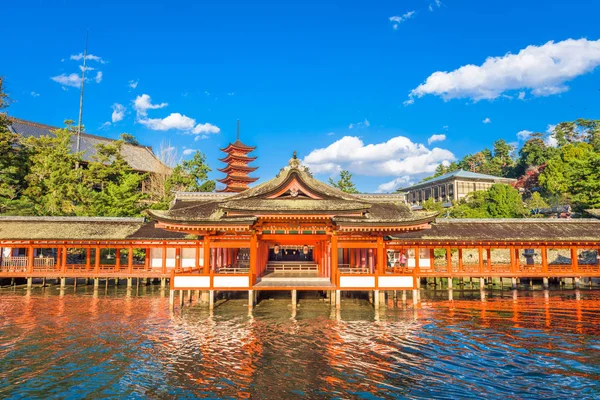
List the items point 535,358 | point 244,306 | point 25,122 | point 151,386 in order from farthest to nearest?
point 25,122 < point 244,306 < point 535,358 < point 151,386

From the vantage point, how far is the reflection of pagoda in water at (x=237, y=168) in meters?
62.9

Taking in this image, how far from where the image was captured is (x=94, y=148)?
66.2 m

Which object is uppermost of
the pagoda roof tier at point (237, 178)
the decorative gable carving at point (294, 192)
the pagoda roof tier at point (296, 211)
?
the pagoda roof tier at point (237, 178)

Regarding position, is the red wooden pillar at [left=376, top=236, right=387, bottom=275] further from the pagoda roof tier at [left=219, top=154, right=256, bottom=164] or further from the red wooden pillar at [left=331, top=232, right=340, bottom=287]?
the pagoda roof tier at [left=219, top=154, right=256, bottom=164]

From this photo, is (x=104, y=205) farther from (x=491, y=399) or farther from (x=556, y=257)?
(x=556, y=257)

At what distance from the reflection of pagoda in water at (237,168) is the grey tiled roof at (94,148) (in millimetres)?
11888

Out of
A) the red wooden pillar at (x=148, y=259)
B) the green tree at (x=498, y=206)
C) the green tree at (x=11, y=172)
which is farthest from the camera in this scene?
the green tree at (x=498, y=206)

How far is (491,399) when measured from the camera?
1165 centimetres

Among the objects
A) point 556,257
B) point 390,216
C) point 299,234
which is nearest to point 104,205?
point 299,234

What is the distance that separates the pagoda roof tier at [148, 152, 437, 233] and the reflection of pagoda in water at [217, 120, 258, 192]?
35.4 m

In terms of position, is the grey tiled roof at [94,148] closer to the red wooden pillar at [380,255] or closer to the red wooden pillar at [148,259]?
the red wooden pillar at [148,259]

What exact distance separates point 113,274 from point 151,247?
360 centimetres

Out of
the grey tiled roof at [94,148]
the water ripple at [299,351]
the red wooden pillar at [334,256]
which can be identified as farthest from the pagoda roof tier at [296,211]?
the grey tiled roof at [94,148]

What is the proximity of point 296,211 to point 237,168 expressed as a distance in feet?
135
